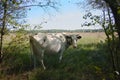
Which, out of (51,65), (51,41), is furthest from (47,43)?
(51,65)

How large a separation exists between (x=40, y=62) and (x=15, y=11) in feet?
9.64

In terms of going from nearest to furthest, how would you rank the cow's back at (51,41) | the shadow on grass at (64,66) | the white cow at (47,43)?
the shadow on grass at (64,66) → the white cow at (47,43) → the cow's back at (51,41)

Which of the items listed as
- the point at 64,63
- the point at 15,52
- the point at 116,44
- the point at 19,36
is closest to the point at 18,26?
the point at 19,36

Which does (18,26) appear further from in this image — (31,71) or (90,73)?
(90,73)

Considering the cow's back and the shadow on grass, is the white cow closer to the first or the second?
the cow's back

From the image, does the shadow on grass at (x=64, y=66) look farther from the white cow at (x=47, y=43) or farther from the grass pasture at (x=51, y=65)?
the white cow at (x=47, y=43)

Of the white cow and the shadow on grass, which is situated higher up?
the white cow

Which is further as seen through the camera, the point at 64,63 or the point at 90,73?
the point at 64,63

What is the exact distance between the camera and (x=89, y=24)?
39.3 feet

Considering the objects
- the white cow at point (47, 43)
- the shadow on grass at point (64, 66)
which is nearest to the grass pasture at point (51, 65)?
the shadow on grass at point (64, 66)

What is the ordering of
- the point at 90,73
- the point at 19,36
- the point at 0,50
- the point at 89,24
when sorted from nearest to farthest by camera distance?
the point at 89,24 → the point at 90,73 → the point at 19,36 → the point at 0,50

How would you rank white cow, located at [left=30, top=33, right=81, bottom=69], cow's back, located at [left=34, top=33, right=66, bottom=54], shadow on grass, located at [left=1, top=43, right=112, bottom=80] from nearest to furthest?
shadow on grass, located at [left=1, top=43, right=112, bottom=80]
white cow, located at [left=30, top=33, right=81, bottom=69]
cow's back, located at [left=34, top=33, right=66, bottom=54]

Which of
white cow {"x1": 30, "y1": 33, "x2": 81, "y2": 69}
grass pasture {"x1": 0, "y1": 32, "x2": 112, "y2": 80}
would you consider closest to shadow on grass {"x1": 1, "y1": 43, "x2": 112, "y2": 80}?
grass pasture {"x1": 0, "y1": 32, "x2": 112, "y2": 80}

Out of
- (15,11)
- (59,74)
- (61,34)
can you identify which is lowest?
(59,74)
